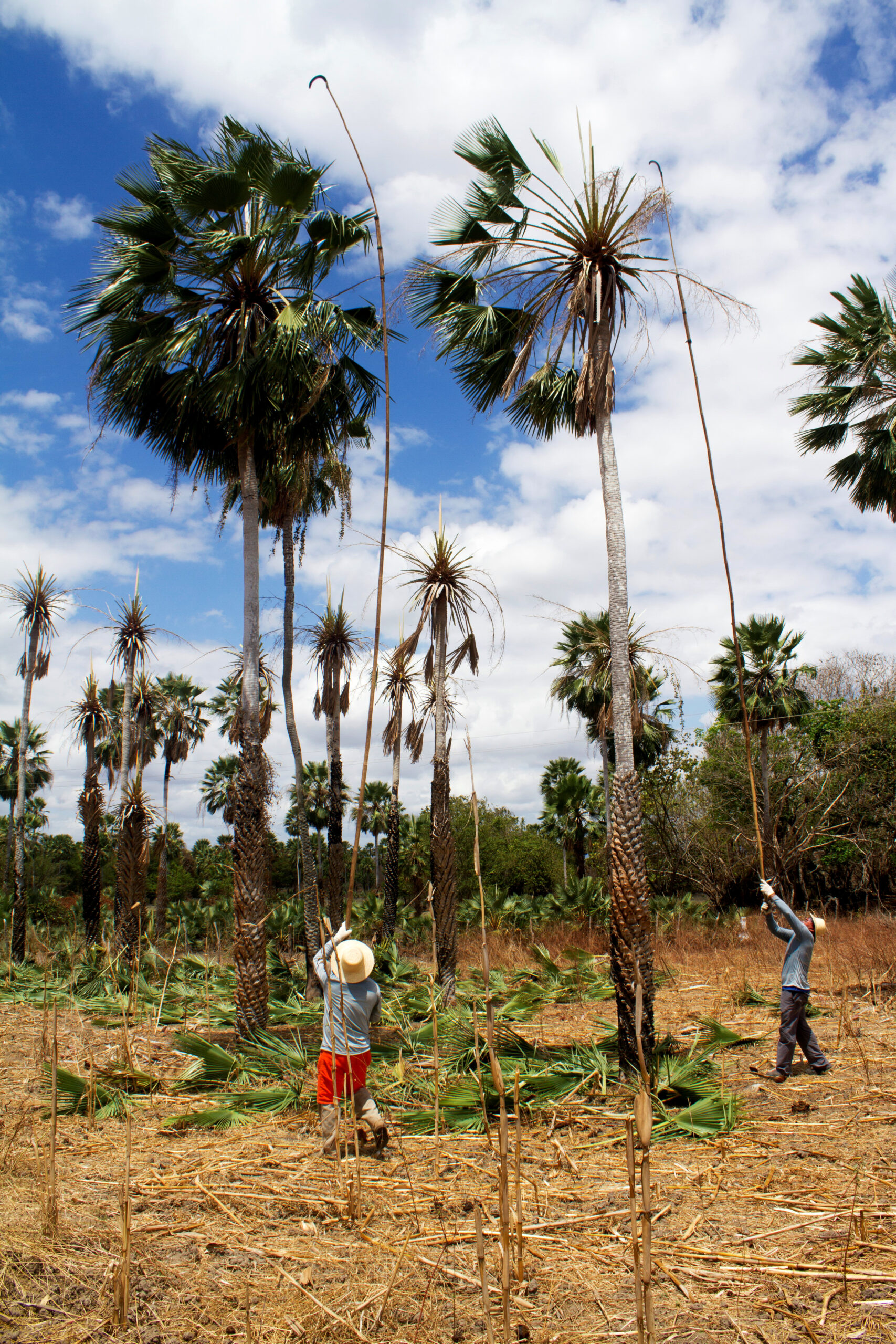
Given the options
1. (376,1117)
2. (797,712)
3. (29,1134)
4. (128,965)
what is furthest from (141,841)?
(797,712)

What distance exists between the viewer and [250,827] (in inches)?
400

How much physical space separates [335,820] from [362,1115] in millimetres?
14508

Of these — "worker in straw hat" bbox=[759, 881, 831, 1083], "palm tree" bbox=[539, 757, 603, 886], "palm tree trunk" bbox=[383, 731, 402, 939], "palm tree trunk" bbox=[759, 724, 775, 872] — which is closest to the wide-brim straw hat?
"worker in straw hat" bbox=[759, 881, 831, 1083]

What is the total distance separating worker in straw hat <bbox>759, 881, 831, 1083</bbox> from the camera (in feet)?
25.2

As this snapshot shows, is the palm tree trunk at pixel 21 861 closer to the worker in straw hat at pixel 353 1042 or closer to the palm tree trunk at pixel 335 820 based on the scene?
the palm tree trunk at pixel 335 820

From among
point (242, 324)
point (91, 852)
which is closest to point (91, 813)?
point (91, 852)

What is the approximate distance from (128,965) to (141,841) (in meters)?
5.61

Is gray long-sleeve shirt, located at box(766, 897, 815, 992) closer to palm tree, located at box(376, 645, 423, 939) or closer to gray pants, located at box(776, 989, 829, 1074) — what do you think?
gray pants, located at box(776, 989, 829, 1074)

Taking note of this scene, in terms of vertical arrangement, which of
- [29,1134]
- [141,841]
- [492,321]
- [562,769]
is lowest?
[29,1134]

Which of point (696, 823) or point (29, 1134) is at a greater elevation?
point (696, 823)

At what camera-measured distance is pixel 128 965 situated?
13.0 metres

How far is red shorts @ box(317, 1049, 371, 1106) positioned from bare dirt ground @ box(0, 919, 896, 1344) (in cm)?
45

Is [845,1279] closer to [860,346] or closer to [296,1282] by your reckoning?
[296,1282]

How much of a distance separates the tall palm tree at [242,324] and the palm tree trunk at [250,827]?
0.02m
